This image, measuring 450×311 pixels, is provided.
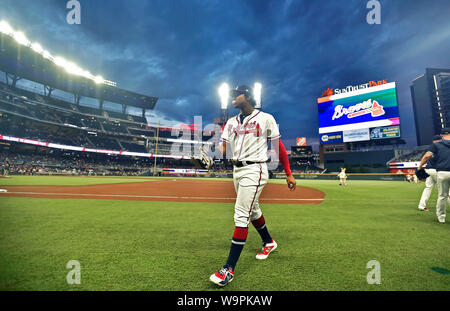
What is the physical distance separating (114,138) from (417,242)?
5305 cm

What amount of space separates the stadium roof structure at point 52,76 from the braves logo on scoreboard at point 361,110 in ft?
132

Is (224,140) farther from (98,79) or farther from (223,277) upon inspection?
(98,79)

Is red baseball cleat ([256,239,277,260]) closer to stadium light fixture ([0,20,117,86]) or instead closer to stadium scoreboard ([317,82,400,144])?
stadium scoreboard ([317,82,400,144])

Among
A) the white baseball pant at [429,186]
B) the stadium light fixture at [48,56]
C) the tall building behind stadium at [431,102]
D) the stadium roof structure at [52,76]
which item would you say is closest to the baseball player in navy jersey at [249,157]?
the white baseball pant at [429,186]

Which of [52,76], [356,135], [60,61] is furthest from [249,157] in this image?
[52,76]

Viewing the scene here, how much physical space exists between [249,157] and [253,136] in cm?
26

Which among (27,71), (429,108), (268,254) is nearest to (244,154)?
(268,254)

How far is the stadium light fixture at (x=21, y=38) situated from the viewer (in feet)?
88.7

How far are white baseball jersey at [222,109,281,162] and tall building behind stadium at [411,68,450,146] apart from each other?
67648mm

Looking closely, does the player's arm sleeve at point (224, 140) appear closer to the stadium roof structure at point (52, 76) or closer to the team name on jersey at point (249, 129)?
the team name on jersey at point (249, 129)

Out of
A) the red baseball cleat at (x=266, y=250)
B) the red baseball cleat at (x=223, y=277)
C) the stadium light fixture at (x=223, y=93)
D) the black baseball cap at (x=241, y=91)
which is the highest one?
the stadium light fixture at (x=223, y=93)

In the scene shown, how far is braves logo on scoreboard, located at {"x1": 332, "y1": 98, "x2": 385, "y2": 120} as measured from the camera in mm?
30406

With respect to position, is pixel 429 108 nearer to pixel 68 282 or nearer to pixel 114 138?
pixel 68 282

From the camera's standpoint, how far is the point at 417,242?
8.80ft
